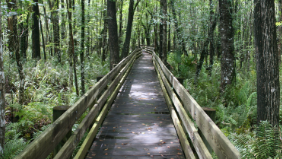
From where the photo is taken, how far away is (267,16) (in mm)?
4828

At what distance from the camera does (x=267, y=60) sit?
16.3ft

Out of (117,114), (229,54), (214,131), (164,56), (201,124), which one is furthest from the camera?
(164,56)

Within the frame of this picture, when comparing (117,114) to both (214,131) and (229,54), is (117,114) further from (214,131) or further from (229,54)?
(229,54)

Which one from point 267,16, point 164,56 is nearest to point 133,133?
point 267,16

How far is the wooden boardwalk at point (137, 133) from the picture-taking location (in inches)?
167

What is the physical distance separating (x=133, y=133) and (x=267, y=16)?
3.99m

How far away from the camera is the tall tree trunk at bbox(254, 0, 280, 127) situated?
15.9 feet

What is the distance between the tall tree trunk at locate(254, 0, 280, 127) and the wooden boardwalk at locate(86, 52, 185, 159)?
7.12 ft

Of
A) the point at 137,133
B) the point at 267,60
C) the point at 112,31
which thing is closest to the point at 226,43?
the point at 267,60

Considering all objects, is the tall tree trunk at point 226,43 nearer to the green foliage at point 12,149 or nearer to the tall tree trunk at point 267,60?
the tall tree trunk at point 267,60

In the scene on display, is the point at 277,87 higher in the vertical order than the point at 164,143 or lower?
higher

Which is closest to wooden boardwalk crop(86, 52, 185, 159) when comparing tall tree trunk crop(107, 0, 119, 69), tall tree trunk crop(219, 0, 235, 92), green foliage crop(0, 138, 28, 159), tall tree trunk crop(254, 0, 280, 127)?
green foliage crop(0, 138, 28, 159)

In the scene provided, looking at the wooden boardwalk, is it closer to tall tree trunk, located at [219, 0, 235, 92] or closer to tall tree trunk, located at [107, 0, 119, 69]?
tall tree trunk, located at [219, 0, 235, 92]

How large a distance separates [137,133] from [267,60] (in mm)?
3406
